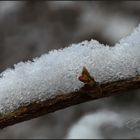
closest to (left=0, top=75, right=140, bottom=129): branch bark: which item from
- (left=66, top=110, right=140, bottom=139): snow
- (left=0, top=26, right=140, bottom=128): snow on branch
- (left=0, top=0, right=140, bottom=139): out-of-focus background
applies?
(left=0, top=26, right=140, bottom=128): snow on branch

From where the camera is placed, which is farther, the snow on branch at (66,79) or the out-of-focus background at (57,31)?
the out-of-focus background at (57,31)

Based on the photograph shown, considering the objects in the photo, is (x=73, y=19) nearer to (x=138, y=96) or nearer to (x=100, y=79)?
(x=138, y=96)

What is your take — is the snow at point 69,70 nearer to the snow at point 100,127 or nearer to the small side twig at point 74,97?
the small side twig at point 74,97

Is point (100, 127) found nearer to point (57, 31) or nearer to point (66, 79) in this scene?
point (57, 31)

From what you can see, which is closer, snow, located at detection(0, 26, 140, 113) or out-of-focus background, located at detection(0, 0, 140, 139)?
snow, located at detection(0, 26, 140, 113)

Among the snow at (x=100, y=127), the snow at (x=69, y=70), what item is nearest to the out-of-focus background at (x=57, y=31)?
the snow at (x=100, y=127)

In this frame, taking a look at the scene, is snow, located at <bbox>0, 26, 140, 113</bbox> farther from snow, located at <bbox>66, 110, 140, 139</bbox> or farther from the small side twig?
snow, located at <bbox>66, 110, 140, 139</bbox>

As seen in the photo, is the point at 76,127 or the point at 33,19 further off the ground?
the point at 33,19

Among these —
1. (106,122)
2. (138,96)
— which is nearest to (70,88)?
(106,122)
